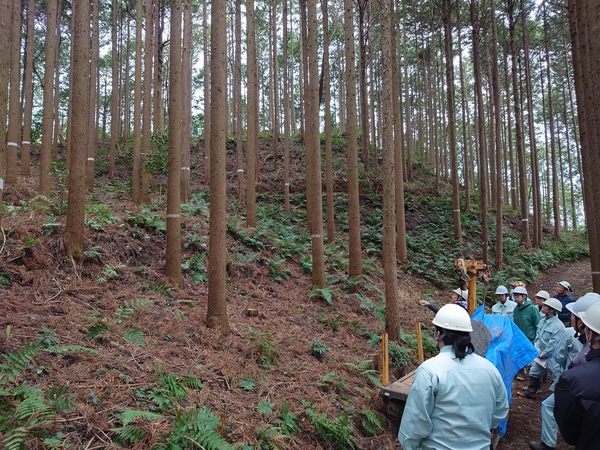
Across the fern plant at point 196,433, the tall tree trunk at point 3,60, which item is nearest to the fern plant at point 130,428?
the fern plant at point 196,433

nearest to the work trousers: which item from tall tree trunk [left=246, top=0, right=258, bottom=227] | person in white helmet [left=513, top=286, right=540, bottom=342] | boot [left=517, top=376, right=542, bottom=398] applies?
boot [left=517, top=376, right=542, bottom=398]

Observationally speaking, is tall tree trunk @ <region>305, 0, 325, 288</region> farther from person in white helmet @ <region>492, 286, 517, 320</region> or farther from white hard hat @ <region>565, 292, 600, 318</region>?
white hard hat @ <region>565, 292, 600, 318</region>

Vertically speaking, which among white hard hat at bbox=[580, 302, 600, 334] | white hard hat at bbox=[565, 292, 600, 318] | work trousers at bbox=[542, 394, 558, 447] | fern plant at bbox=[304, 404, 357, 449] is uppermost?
white hard hat at bbox=[580, 302, 600, 334]

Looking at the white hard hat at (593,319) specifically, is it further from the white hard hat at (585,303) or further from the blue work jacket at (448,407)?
the white hard hat at (585,303)

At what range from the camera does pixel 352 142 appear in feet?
32.2

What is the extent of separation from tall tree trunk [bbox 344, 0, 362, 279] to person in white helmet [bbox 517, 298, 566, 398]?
15.3 feet

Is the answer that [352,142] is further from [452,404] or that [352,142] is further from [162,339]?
[452,404]

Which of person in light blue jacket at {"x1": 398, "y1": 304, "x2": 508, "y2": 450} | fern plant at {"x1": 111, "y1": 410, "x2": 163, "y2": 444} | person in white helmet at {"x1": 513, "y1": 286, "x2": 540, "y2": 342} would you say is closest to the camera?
person in light blue jacket at {"x1": 398, "y1": 304, "x2": 508, "y2": 450}

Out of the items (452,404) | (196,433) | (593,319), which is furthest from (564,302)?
(196,433)

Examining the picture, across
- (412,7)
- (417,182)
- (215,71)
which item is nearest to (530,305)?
(215,71)

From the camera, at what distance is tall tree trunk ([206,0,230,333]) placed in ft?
19.6

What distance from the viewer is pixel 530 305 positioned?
8.21m

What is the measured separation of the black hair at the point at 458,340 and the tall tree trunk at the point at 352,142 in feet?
24.0

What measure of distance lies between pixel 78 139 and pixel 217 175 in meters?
2.70
